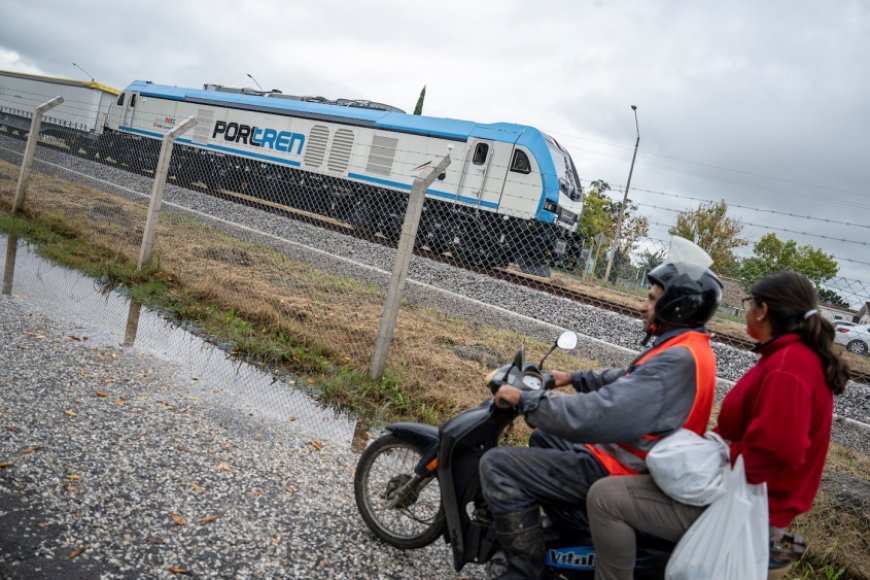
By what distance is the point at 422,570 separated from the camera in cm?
307

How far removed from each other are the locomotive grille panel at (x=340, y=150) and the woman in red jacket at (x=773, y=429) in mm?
13596

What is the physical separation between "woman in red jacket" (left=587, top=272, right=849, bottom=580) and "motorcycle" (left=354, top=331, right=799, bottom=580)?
6.1 inches

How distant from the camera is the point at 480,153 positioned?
12.9 meters

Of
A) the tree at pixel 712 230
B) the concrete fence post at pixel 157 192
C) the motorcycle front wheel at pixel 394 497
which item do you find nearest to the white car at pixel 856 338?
the tree at pixel 712 230

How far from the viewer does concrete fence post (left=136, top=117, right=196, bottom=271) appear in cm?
736

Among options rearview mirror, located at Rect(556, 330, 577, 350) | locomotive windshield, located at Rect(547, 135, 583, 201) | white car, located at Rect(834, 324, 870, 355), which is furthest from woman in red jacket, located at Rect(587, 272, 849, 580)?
white car, located at Rect(834, 324, 870, 355)

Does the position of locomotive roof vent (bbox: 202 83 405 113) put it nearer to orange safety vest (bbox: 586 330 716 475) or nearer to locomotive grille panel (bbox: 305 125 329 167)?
locomotive grille panel (bbox: 305 125 329 167)

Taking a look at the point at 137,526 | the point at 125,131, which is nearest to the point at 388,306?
the point at 137,526

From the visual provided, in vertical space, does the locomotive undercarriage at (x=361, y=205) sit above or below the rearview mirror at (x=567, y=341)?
above

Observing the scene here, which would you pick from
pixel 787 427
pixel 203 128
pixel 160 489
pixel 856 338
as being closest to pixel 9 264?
pixel 160 489

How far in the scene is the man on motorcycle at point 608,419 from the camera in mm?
2176

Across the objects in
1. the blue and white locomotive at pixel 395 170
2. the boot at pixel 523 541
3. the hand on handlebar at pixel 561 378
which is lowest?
the boot at pixel 523 541

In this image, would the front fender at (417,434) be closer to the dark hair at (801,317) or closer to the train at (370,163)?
the dark hair at (801,317)

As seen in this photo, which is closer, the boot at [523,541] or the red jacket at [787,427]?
the red jacket at [787,427]
